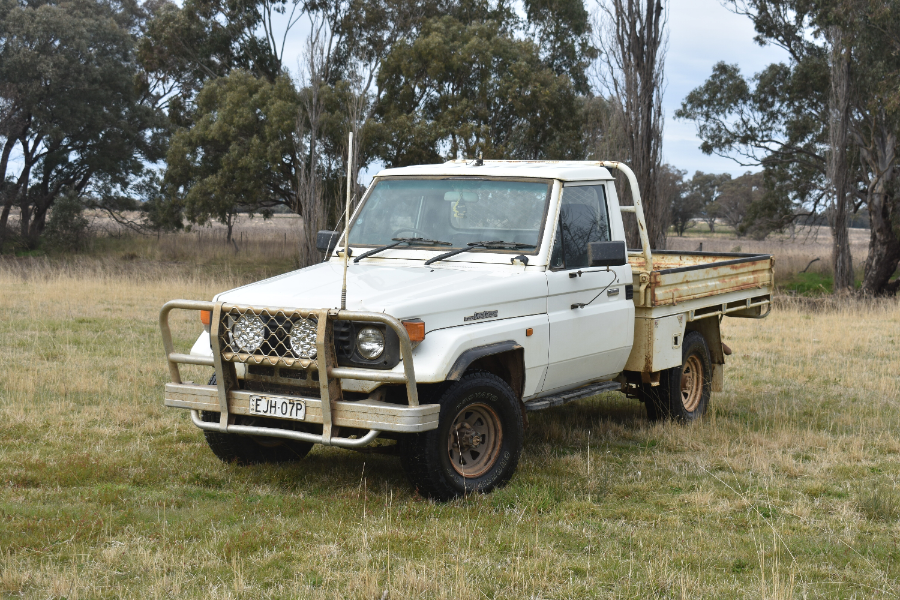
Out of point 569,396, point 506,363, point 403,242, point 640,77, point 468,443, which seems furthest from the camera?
point 640,77

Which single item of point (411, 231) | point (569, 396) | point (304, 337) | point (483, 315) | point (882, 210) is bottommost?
point (569, 396)

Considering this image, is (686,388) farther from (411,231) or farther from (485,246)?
(411,231)

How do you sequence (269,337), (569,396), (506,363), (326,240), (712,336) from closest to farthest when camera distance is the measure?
(269,337) → (506,363) → (569,396) → (326,240) → (712,336)

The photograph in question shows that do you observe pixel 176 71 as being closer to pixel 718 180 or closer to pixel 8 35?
pixel 8 35

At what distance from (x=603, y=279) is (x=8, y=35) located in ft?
104

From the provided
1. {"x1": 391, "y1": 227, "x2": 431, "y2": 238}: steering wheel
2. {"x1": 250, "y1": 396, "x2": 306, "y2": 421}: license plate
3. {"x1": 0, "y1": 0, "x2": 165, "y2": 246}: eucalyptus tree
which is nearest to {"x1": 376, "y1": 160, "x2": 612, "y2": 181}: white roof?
{"x1": 391, "y1": 227, "x2": 431, "y2": 238}: steering wheel

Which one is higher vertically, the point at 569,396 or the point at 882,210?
the point at 882,210

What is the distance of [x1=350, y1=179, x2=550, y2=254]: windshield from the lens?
6816 millimetres

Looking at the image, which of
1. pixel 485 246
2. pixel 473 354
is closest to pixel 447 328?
pixel 473 354

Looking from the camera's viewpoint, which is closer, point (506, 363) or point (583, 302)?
point (506, 363)

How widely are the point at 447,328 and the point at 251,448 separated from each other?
6.28ft

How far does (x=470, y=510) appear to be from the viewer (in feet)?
18.7

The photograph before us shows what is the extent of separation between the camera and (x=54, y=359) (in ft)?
36.3

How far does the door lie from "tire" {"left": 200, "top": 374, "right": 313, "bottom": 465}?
6.27ft
